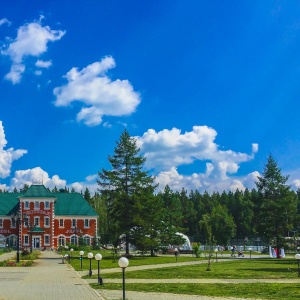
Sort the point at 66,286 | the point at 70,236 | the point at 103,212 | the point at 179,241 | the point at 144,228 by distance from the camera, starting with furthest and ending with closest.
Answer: the point at 103,212 → the point at 70,236 → the point at 179,241 → the point at 144,228 → the point at 66,286

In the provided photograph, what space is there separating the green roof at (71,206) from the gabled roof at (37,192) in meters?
3.04

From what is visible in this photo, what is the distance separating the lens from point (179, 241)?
55.4m

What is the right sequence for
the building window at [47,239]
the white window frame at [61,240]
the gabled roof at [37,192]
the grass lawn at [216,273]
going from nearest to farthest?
the grass lawn at [216,273], the building window at [47,239], the gabled roof at [37,192], the white window frame at [61,240]

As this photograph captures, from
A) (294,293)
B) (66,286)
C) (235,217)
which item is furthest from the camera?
(235,217)

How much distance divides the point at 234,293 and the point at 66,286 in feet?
24.1

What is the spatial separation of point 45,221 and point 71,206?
5.87m

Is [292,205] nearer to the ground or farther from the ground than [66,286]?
farther from the ground

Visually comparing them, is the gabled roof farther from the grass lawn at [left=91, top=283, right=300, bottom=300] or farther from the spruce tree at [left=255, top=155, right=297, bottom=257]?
the grass lawn at [left=91, top=283, right=300, bottom=300]

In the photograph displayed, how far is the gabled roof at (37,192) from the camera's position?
77.3 meters

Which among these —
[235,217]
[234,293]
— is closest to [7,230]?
[235,217]

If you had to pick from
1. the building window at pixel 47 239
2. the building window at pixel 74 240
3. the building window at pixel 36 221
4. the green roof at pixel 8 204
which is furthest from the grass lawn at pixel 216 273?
the green roof at pixel 8 204

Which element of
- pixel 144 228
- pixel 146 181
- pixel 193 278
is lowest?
pixel 193 278

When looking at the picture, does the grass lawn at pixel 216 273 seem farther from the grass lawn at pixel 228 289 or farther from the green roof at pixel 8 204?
the green roof at pixel 8 204

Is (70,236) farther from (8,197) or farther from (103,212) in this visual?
(103,212)
